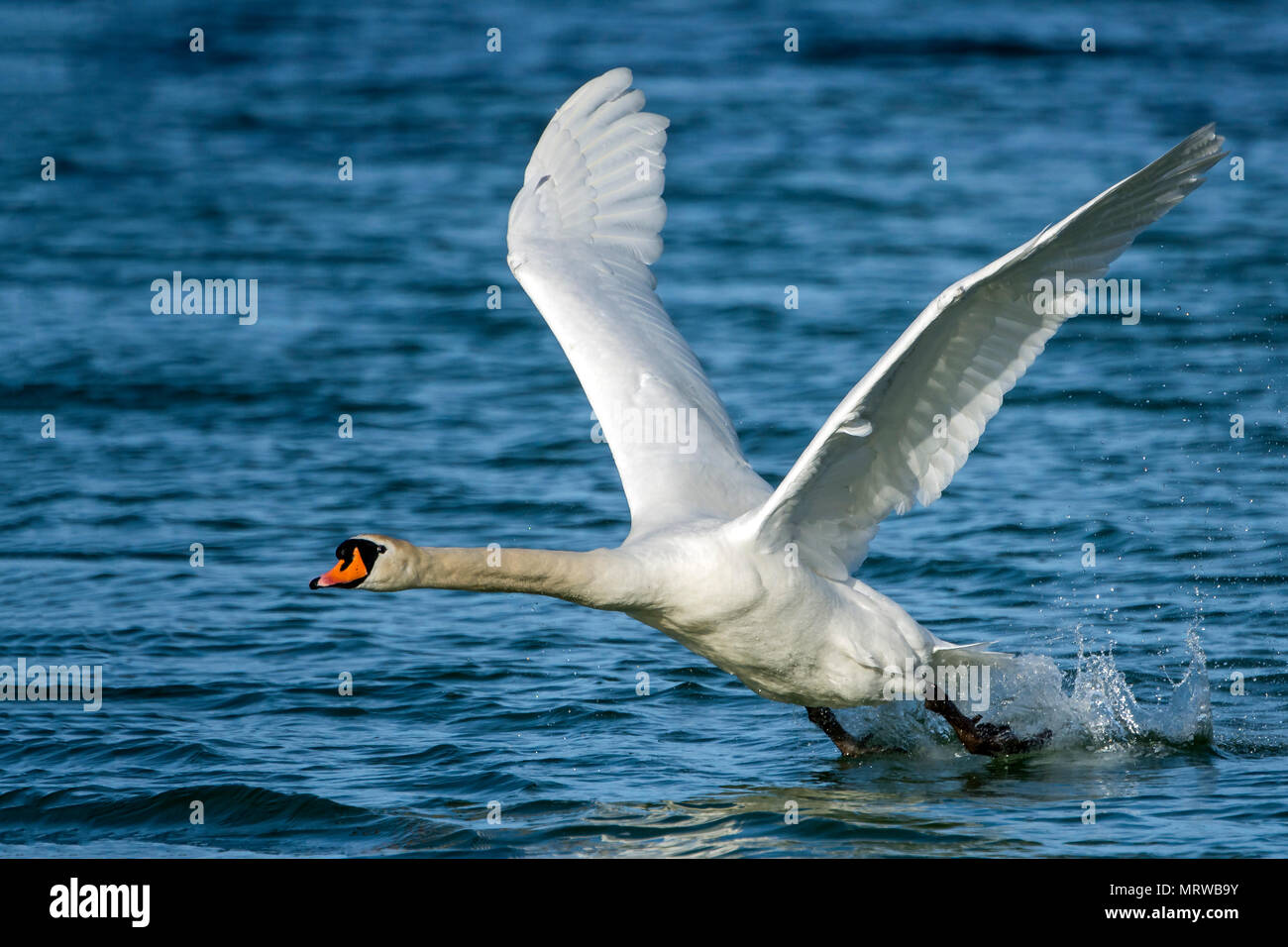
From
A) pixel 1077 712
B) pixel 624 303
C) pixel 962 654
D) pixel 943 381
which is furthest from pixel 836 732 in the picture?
pixel 624 303

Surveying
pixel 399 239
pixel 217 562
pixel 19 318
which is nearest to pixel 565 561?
pixel 217 562

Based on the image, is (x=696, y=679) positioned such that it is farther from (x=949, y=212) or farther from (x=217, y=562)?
(x=949, y=212)

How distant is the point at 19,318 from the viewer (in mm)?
17734

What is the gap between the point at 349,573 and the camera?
7.30m

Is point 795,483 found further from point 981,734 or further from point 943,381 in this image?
point 981,734

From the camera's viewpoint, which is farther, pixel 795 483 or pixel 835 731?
pixel 835 731

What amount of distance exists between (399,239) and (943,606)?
11.2 metres

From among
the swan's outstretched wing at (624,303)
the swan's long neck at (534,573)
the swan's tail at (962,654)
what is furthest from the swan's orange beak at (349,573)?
the swan's tail at (962,654)

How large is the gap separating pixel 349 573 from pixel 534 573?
82 centimetres

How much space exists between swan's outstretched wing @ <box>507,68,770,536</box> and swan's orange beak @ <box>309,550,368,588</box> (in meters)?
1.48

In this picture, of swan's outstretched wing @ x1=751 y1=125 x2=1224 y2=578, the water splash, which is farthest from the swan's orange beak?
the water splash

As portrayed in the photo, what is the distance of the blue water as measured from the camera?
28.4ft

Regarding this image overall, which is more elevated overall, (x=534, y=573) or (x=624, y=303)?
(x=624, y=303)

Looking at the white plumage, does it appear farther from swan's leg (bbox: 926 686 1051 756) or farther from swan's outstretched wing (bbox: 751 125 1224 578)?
swan's leg (bbox: 926 686 1051 756)
